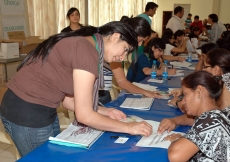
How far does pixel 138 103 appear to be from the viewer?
195 centimetres

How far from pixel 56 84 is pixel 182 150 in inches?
24.0

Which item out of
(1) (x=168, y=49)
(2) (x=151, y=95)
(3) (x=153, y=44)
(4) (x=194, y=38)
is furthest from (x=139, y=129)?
(4) (x=194, y=38)

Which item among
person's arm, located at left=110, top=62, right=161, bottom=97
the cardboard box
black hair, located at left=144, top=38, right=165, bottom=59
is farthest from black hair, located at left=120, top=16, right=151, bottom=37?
the cardboard box

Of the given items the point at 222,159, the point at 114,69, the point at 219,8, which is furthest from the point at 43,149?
the point at 219,8

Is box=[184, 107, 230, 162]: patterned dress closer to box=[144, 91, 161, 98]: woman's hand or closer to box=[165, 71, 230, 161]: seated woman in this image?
box=[165, 71, 230, 161]: seated woman

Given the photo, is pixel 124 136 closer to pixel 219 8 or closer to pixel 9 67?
pixel 9 67

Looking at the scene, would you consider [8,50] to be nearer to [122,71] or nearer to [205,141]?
[122,71]

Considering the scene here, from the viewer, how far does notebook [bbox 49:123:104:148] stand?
1.25 m

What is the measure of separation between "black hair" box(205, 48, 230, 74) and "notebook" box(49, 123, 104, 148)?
104cm

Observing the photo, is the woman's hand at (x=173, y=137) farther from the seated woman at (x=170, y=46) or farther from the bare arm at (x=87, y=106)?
the seated woman at (x=170, y=46)

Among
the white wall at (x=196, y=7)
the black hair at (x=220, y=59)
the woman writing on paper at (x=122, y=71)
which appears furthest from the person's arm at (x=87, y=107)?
the white wall at (x=196, y=7)

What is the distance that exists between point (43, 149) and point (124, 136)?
0.40 m

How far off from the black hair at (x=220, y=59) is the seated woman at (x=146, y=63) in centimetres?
101

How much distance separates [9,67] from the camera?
380 cm
